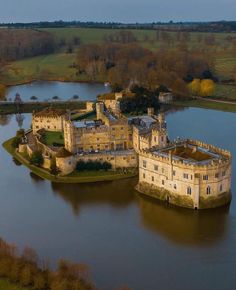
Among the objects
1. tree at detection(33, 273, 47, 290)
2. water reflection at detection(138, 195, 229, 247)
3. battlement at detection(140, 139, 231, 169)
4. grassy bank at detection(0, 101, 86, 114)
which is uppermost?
battlement at detection(140, 139, 231, 169)

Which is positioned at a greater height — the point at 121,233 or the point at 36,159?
the point at 36,159

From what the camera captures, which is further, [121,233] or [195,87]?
[195,87]

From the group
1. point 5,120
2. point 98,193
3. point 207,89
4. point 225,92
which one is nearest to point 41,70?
point 5,120

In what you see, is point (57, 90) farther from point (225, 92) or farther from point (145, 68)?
point (225, 92)

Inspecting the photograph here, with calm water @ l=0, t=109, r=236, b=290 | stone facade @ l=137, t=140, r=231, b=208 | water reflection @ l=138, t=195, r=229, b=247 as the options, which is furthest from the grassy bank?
water reflection @ l=138, t=195, r=229, b=247

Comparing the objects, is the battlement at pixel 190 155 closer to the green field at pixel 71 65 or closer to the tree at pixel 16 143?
the tree at pixel 16 143

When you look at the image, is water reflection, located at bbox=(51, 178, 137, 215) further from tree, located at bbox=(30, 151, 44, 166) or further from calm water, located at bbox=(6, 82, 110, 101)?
calm water, located at bbox=(6, 82, 110, 101)

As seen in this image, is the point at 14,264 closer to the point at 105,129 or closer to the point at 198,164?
the point at 198,164
